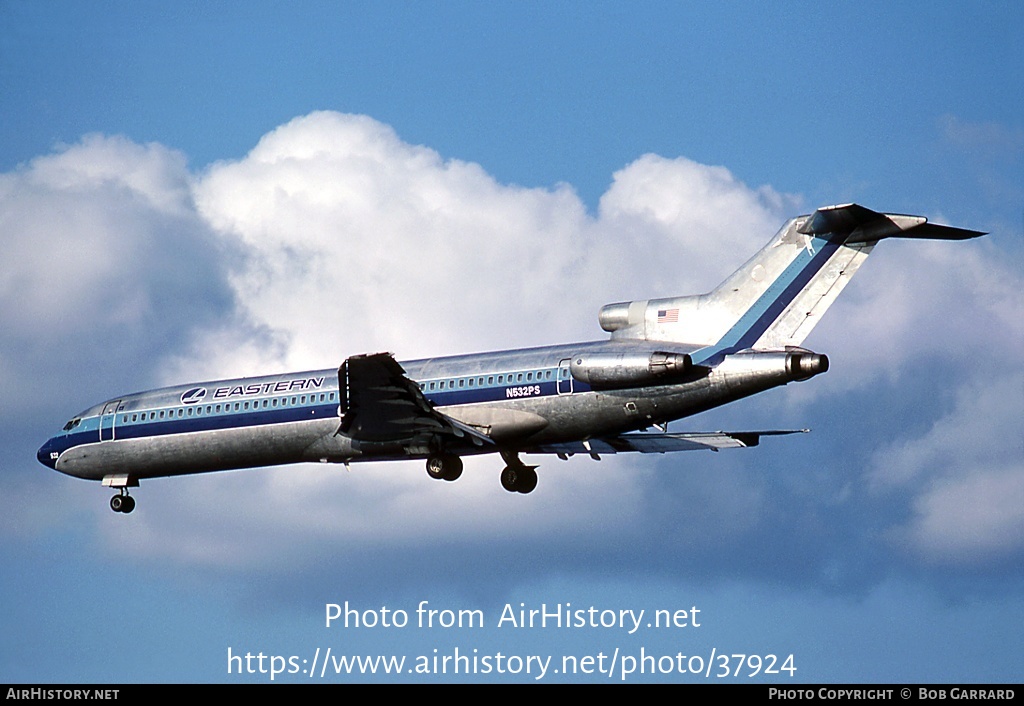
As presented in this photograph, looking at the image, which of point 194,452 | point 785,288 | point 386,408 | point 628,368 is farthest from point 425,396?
point 785,288

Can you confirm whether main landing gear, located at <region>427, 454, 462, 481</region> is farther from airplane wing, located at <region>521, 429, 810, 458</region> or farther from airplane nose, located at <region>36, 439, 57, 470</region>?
airplane nose, located at <region>36, 439, 57, 470</region>

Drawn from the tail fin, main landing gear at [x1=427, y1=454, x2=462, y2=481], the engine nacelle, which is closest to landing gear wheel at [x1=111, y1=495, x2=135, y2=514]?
main landing gear at [x1=427, y1=454, x2=462, y2=481]

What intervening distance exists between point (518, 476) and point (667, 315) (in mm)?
7693

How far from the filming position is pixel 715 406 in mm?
44031

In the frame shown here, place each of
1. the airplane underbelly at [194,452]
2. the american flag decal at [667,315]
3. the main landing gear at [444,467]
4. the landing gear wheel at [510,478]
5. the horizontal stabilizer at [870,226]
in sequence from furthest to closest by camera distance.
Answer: the landing gear wheel at [510,478] < the airplane underbelly at [194,452] < the main landing gear at [444,467] < the american flag decal at [667,315] < the horizontal stabilizer at [870,226]

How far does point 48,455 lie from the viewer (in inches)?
2169

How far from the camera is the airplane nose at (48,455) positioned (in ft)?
180

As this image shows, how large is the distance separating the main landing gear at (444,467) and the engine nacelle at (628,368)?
545 cm

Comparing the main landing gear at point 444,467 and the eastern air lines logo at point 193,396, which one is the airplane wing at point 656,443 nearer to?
the main landing gear at point 444,467

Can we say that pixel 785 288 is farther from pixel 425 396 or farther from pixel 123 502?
pixel 123 502

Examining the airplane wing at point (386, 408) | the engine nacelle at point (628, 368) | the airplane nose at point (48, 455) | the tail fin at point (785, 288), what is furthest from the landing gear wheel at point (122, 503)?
the tail fin at point (785, 288)

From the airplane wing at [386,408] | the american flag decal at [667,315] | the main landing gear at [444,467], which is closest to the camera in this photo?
the american flag decal at [667,315]
